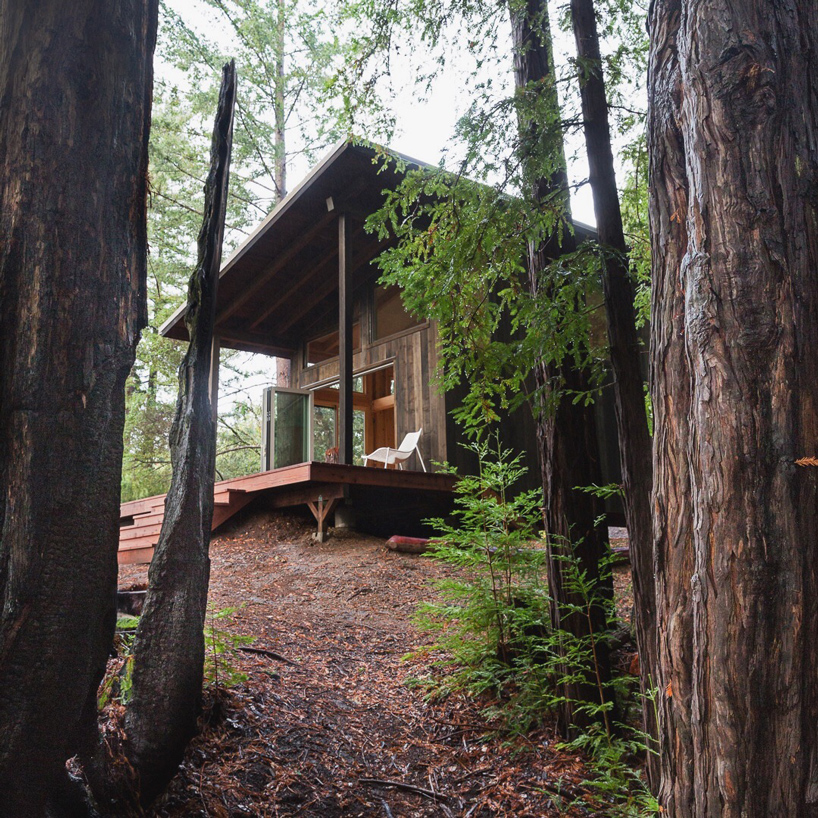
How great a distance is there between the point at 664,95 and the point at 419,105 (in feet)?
9.21

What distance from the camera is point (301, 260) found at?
38.2 feet

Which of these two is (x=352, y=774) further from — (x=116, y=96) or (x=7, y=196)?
(x=116, y=96)

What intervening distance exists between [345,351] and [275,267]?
9.62 feet

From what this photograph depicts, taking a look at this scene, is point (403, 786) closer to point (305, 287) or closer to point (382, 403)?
point (305, 287)

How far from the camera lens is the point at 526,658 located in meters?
3.96

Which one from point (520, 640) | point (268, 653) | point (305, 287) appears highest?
point (305, 287)

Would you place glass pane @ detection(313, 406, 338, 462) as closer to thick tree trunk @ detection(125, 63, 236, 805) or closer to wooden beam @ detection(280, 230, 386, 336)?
wooden beam @ detection(280, 230, 386, 336)

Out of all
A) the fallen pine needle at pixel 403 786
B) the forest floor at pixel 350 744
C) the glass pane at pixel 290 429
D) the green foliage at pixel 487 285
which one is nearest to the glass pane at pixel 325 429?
the glass pane at pixel 290 429

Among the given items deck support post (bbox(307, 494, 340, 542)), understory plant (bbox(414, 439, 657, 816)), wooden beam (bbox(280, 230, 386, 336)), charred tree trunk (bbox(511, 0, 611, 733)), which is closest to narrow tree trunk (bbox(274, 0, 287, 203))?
wooden beam (bbox(280, 230, 386, 336))

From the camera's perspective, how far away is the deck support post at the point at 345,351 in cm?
910

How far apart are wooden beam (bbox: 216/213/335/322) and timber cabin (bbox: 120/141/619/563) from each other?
2 cm

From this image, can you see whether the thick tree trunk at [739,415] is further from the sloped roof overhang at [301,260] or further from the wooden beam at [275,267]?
the wooden beam at [275,267]

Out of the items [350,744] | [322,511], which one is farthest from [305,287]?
[350,744]

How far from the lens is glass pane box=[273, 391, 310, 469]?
1102cm
